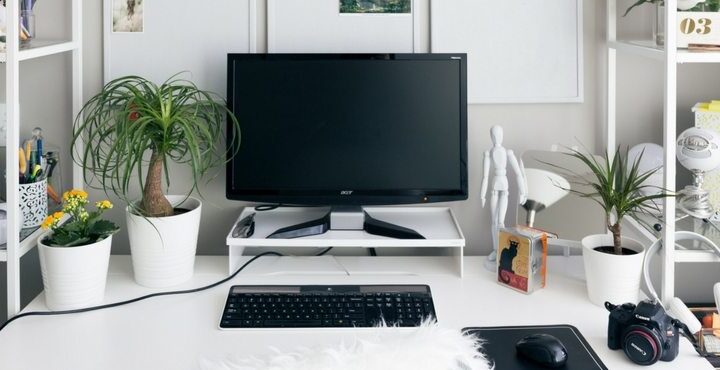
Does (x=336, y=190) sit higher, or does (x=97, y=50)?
(x=97, y=50)

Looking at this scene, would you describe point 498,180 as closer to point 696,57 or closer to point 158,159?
point 696,57

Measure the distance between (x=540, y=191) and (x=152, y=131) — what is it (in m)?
0.91

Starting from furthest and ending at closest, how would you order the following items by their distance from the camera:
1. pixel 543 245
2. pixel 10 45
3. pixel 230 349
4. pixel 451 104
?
1. pixel 451 104
2. pixel 543 245
3. pixel 10 45
4. pixel 230 349

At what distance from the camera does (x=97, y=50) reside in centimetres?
191

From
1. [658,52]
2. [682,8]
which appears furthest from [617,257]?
[682,8]

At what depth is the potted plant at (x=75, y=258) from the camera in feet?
5.03

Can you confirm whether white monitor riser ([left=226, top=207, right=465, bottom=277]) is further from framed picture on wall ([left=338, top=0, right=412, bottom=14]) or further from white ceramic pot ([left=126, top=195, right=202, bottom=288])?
framed picture on wall ([left=338, top=0, right=412, bottom=14])

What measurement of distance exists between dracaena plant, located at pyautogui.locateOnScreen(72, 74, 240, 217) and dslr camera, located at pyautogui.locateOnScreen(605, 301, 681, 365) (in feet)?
2.79

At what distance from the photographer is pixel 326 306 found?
1.51 metres

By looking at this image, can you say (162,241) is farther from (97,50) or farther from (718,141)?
(718,141)

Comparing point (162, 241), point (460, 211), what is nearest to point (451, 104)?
point (460, 211)

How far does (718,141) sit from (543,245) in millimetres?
467

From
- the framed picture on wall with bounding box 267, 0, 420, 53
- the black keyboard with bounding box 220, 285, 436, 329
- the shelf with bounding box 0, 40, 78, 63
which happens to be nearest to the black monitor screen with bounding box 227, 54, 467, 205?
the framed picture on wall with bounding box 267, 0, 420, 53

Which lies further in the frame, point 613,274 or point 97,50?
point 97,50
